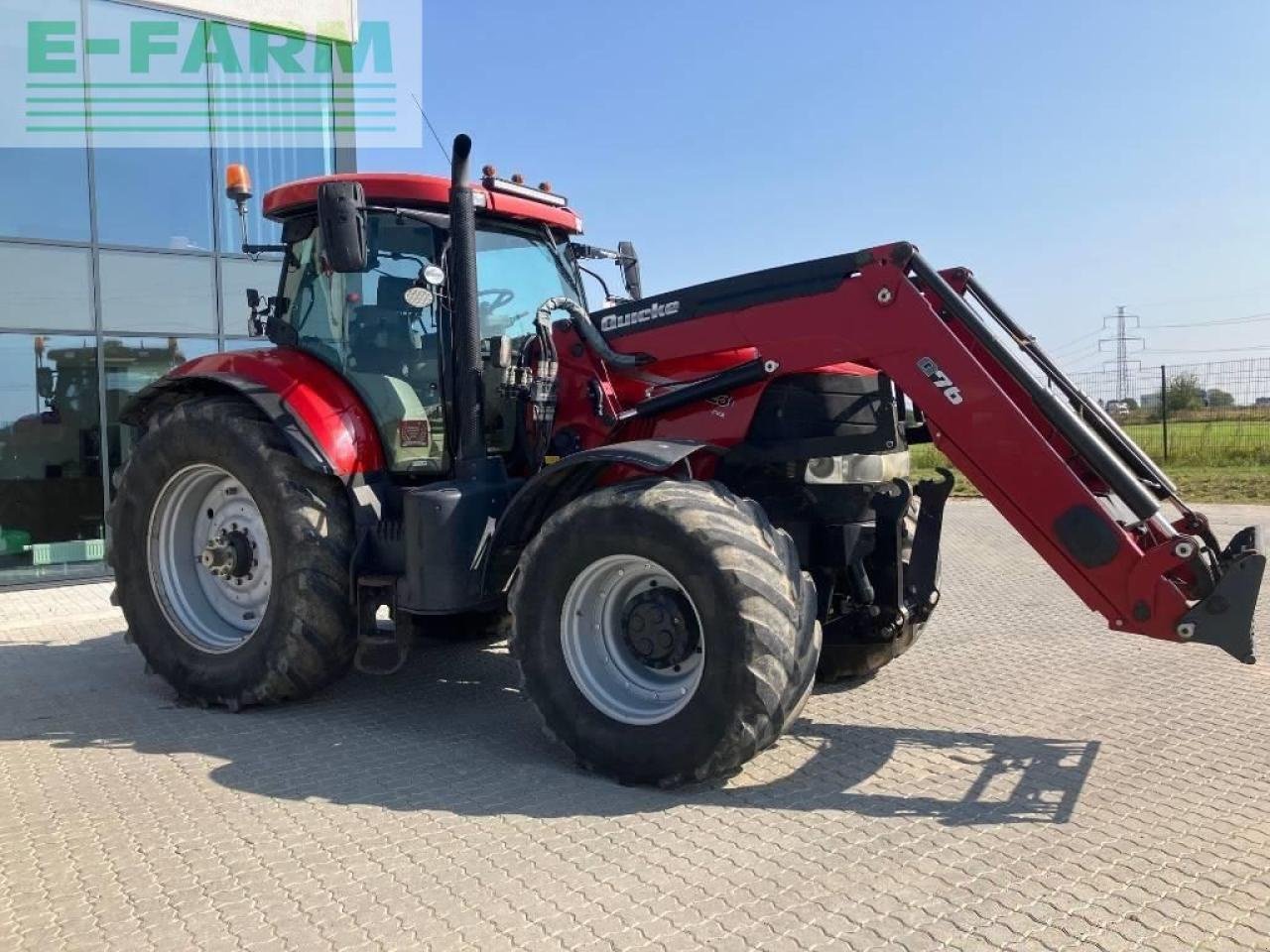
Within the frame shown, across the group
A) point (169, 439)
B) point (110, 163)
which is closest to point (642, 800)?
point (169, 439)

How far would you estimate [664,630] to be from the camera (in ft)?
13.6

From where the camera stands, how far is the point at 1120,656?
600 centimetres

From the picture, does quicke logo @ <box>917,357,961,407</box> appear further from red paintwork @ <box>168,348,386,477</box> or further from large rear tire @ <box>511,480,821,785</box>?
red paintwork @ <box>168,348,386,477</box>

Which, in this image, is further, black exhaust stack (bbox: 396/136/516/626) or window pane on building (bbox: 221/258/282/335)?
window pane on building (bbox: 221/258/282/335)

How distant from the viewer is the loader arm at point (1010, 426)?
376cm

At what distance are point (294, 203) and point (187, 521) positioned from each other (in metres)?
1.78

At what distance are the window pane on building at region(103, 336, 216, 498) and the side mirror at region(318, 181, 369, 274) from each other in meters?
6.08

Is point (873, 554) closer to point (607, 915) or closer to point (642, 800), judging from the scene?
point (642, 800)

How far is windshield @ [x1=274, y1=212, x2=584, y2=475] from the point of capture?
5.14m

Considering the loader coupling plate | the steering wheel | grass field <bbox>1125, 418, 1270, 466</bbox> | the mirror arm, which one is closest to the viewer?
the loader coupling plate

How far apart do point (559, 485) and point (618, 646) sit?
73 cm

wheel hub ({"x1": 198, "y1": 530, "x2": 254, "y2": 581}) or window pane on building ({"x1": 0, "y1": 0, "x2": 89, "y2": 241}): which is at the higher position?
window pane on building ({"x1": 0, "y1": 0, "x2": 89, "y2": 241})

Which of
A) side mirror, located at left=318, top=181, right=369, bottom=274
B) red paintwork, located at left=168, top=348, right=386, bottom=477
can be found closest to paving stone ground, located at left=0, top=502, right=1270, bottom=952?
red paintwork, located at left=168, top=348, right=386, bottom=477

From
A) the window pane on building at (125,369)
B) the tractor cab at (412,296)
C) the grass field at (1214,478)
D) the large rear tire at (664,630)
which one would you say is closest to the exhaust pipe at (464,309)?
the tractor cab at (412,296)
